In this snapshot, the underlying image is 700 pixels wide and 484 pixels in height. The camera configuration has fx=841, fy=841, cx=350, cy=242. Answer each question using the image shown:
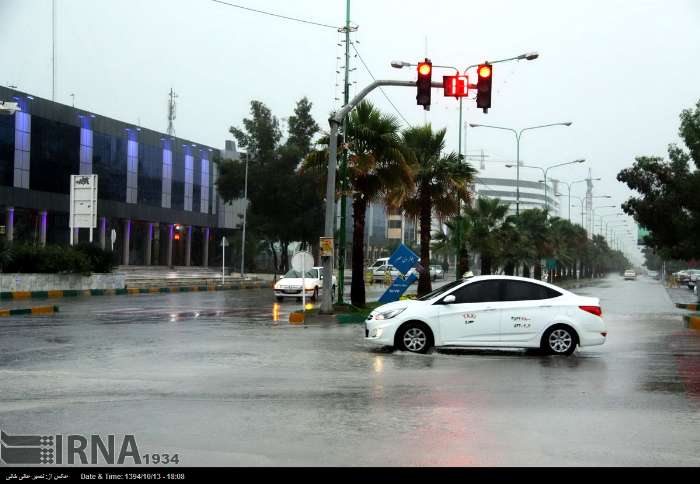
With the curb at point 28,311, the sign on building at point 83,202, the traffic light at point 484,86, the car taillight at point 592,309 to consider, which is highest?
the traffic light at point 484,86

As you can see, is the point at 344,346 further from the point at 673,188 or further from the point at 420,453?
the point at 673,188

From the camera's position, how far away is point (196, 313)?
27.3m

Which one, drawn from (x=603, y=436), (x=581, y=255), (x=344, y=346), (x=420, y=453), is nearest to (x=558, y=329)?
(x=344, y=346)

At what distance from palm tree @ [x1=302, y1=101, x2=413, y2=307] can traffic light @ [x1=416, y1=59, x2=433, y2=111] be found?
7.94m

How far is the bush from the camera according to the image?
3759cm

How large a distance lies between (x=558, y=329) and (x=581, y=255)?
330ft

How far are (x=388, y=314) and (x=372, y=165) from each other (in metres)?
13.3

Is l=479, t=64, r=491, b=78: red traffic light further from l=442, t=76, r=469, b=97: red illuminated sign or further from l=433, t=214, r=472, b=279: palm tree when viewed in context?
l=433, t=214, r=472, b=279: palm tree

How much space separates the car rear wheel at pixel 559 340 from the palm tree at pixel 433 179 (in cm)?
1974

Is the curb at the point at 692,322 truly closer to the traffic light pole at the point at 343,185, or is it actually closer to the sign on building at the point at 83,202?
the traffic light pole at the point at 343,185

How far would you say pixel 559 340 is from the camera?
15.5 meters

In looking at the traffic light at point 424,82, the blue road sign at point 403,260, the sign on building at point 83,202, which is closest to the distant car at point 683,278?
the sign on building at point 83,202

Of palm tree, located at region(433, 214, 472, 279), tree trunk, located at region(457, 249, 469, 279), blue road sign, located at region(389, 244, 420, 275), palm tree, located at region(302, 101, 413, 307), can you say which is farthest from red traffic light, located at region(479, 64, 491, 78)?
tree trunk, located at region(457, 249, 469, 279)

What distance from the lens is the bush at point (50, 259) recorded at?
1480 inches
